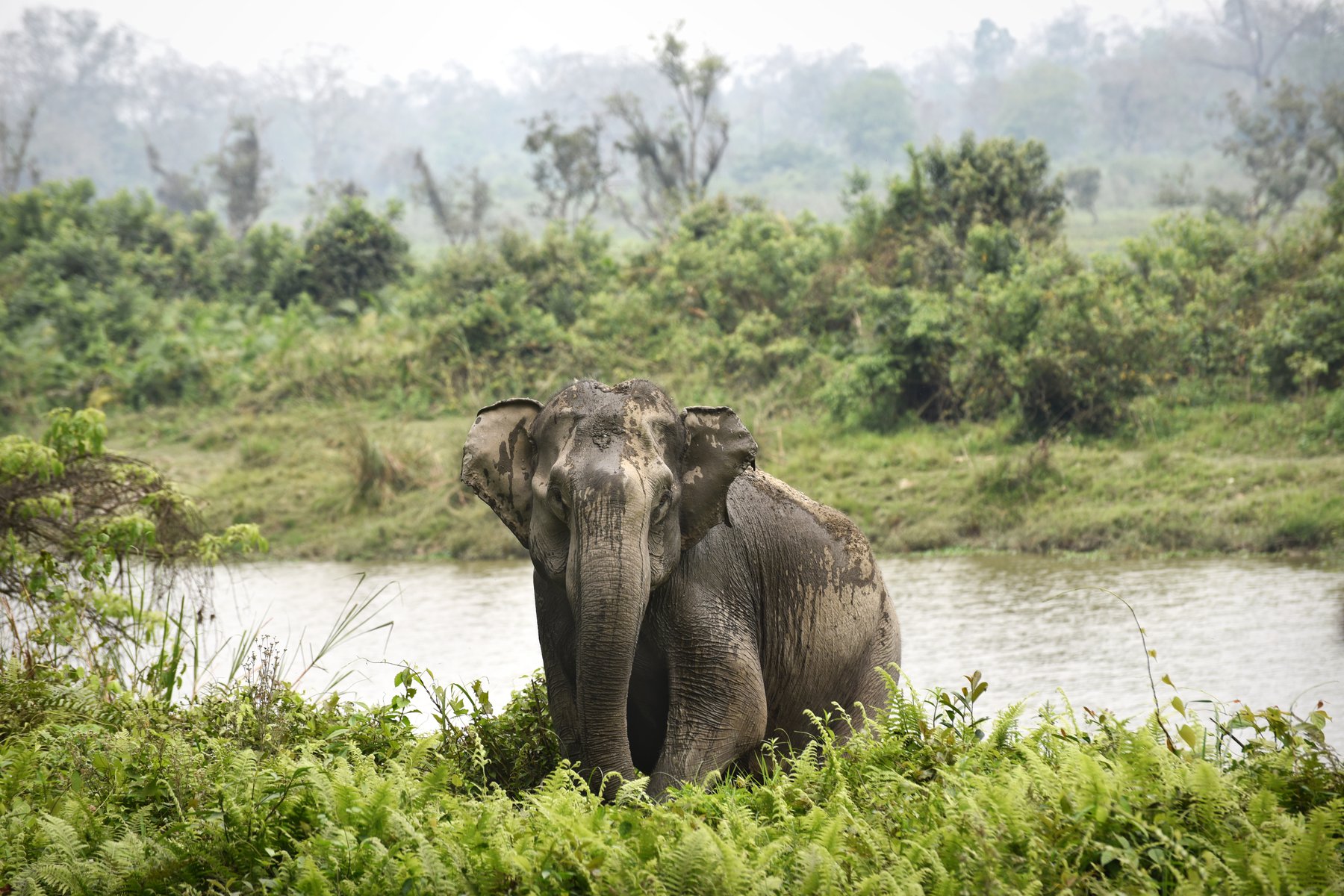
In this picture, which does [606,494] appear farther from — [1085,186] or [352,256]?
[1085,186]

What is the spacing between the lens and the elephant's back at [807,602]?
518cm

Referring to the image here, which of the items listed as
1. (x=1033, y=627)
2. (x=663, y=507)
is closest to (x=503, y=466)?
(x=663, y=507)

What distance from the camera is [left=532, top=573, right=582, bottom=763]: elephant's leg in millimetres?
4801

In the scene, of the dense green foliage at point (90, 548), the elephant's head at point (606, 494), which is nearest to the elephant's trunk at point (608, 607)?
the elephant's head at point (606, 494)

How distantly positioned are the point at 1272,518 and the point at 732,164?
69099 millimetres

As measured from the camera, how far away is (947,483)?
1541 centimetres

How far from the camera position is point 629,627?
168 inches

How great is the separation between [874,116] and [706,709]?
272 feet

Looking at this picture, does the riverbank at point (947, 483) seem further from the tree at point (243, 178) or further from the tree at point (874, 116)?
the tree at point (874, 116)

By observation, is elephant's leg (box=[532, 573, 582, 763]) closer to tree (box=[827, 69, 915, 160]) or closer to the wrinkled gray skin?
the wrinkled gray skin

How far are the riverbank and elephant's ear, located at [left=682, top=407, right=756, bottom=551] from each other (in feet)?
31.5

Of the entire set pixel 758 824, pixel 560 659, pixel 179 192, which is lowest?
pixel 758 824

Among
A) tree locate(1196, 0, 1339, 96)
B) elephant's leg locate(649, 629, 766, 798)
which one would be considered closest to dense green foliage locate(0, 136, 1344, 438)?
elephant's leg locate(649, 629, 766, 798)

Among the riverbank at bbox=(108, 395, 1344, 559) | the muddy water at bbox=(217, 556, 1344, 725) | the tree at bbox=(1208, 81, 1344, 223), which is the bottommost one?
the muddy water at bbox=(217, 556, 1344, 725)
